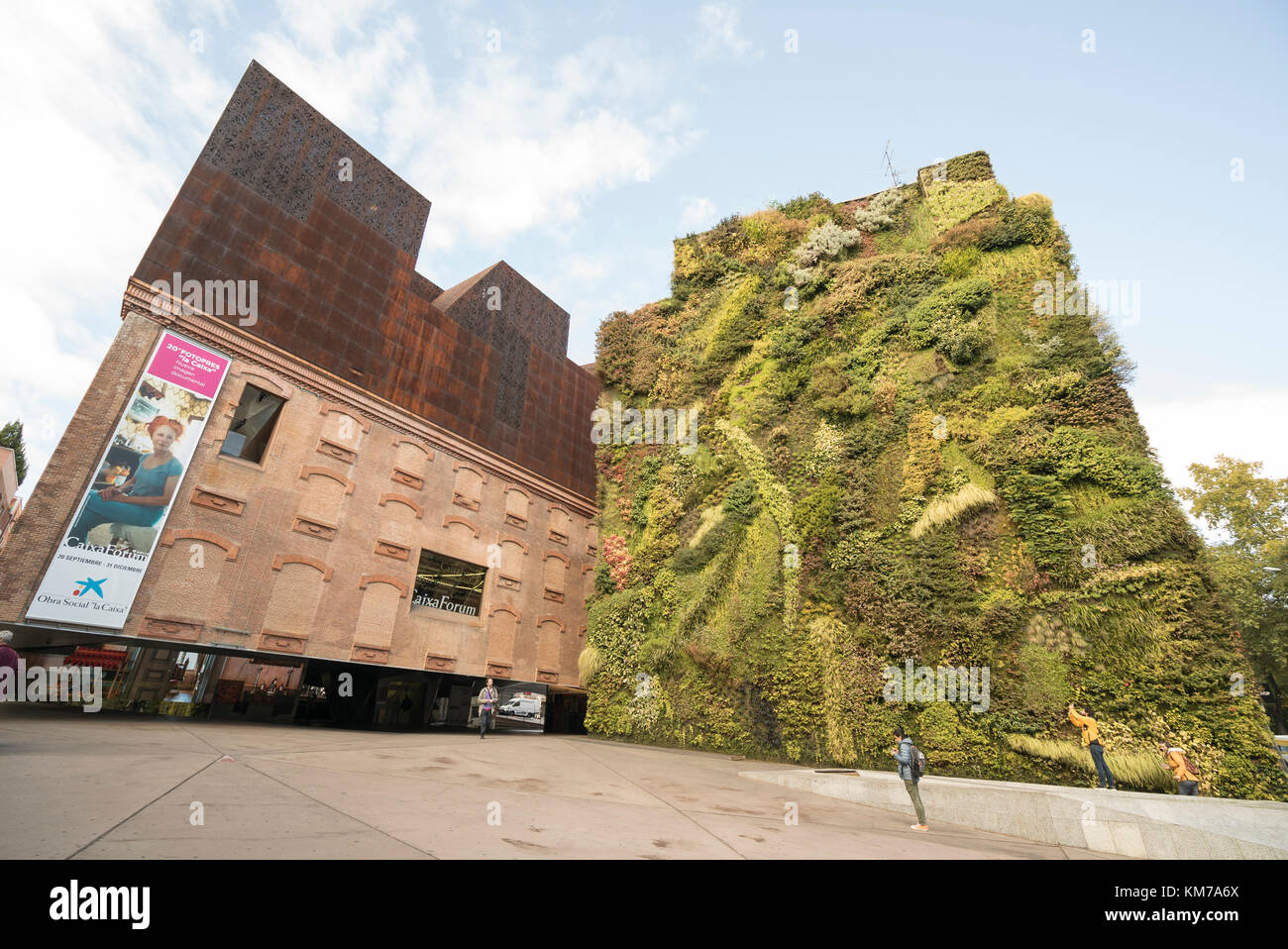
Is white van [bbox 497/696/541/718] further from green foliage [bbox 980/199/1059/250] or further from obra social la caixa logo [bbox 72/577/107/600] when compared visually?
green foliage [bbox 980/199/1059/250]

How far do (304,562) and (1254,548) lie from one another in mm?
43112

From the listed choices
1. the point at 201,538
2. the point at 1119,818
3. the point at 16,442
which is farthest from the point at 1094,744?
the point at 16,442

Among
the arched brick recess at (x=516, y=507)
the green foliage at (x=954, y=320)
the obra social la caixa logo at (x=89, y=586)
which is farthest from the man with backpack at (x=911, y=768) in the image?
the obra social la caixa logo at (x=89, y=586)

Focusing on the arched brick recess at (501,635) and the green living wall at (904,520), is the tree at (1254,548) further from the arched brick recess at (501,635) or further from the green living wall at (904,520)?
the arched brick recess at (501,635)

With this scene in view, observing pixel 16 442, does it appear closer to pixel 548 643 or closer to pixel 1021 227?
pixel 548 643

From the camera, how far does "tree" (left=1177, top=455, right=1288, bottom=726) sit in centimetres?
2628

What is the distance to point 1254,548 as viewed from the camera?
2784 cm

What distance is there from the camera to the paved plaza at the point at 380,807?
466cm

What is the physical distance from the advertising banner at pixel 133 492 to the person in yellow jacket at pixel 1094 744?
24148mm

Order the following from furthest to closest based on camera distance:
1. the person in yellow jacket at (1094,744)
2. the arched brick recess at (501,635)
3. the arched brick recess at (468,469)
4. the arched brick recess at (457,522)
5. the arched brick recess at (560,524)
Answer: the arched brick recess at (560,524) → the arched brick recess at (468,469) → the arched brick recess at (501,635) → the arched brick recess at (457,522) → the person in yellow jacket at (1094,744)

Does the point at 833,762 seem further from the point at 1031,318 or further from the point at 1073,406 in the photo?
the point at 1031,318

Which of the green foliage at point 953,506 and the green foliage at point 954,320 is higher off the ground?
the green foliage at point 954,320

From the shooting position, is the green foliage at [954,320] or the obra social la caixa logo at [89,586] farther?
the green foliage at [954,320]
